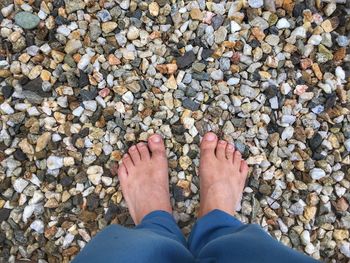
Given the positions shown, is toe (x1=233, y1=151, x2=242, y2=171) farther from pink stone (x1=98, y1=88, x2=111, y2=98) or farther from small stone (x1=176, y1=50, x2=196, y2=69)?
pink stone (x1=98, y1=88, x2=111, y2=98)

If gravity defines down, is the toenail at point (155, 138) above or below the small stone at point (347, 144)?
above

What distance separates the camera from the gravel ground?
145cm

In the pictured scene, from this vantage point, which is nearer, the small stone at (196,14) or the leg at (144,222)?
the leg at (144,222)

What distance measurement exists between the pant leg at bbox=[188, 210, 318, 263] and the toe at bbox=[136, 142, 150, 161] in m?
0.28

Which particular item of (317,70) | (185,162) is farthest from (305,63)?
(185,162)

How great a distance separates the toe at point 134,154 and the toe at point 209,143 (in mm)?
207

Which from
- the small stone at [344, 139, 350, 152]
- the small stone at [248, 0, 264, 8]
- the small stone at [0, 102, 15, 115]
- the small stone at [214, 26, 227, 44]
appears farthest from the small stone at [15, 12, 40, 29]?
the small stone at [344, 139, 350, 152]

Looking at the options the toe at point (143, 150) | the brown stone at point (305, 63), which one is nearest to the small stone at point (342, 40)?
the brown stone at point (305, 63)

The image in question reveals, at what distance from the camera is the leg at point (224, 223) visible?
1.03 meters

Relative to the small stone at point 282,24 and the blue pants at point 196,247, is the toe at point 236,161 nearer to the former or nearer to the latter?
the blue pants at point 196,247

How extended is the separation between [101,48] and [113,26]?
0.26 ft

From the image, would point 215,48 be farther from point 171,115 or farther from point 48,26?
point 48,26

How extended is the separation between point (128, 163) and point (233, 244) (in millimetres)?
518

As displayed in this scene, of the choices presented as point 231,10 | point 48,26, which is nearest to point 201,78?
point 231,10
